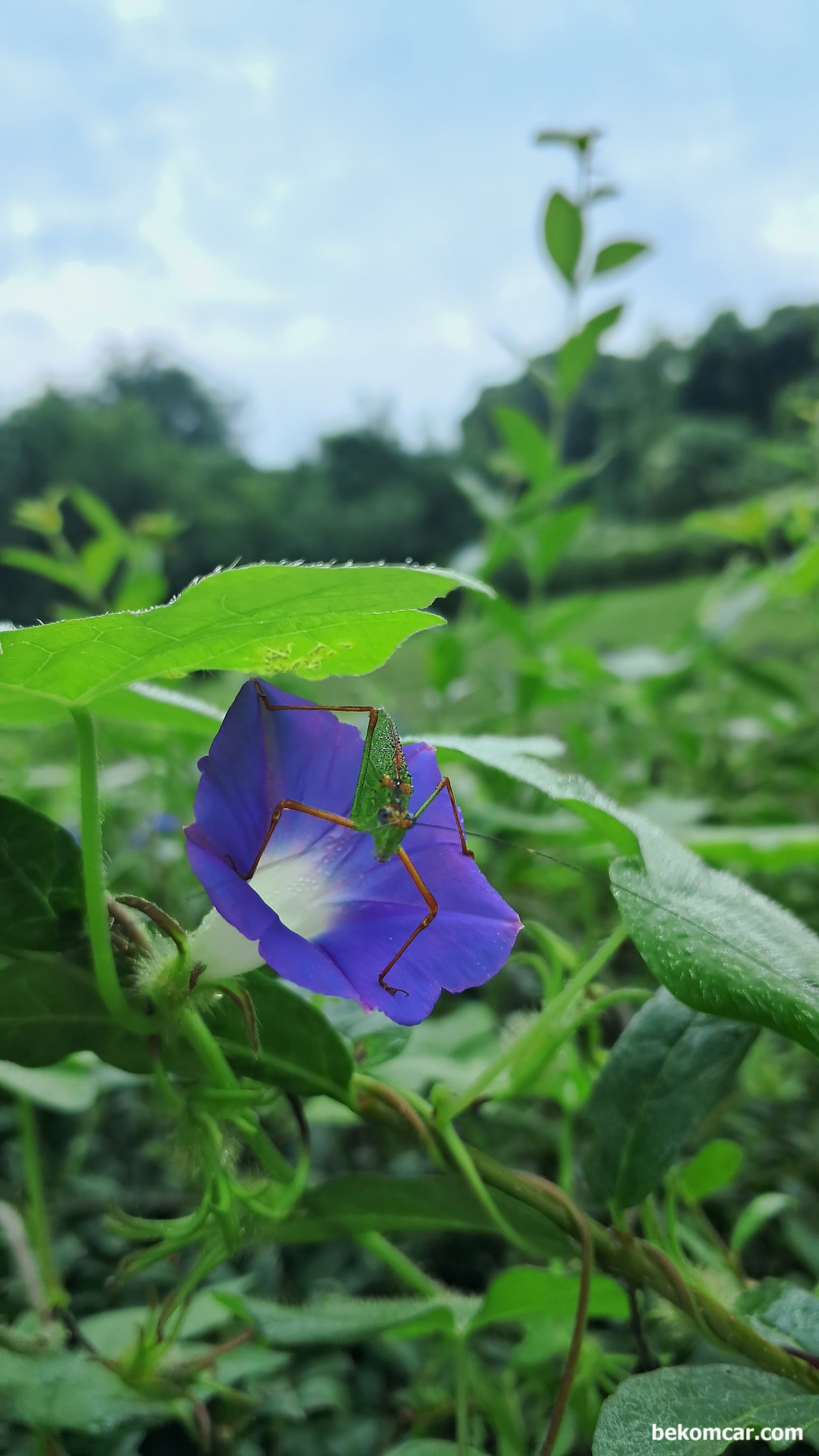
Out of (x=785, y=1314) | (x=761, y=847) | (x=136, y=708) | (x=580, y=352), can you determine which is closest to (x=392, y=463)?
(x=580, y=352)

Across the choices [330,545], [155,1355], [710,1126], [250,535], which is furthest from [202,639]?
[250,535]

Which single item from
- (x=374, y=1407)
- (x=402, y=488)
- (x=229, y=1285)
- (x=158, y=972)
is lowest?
(x=374, y=1407)

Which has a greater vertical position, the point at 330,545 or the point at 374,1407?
the point at 330,545

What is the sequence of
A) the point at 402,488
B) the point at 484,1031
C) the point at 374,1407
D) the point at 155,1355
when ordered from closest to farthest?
the point at 155,1355, the point at 374,1407, the point at 484,1031, the point at 402,488

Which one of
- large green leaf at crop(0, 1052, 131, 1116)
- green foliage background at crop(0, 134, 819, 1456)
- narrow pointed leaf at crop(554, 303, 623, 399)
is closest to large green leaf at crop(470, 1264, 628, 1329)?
green foliage background at crop(0, 134, 819, 1456)

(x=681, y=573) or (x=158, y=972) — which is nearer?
(x=158, y=972)

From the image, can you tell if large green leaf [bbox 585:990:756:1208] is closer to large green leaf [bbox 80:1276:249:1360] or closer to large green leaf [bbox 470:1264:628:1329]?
large green leaf [bbox 470:1264:628:1329]

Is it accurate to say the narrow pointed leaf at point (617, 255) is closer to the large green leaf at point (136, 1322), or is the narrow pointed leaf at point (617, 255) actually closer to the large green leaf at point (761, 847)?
the large green leaf at point (761, 847)

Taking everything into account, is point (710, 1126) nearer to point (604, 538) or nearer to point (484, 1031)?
point (484, 1031)
